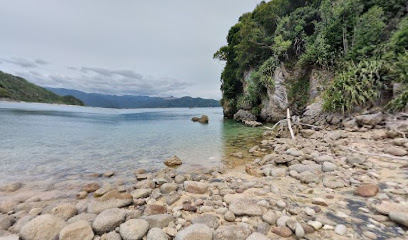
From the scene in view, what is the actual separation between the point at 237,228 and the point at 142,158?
23.8 ft

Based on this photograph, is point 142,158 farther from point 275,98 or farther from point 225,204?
point 275,98

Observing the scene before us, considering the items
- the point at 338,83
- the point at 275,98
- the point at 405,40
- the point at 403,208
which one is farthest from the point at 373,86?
the point at 403,208

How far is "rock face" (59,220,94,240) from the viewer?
106 inches

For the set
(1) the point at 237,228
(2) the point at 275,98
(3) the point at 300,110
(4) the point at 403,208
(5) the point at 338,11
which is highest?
(5) the point at 338,11

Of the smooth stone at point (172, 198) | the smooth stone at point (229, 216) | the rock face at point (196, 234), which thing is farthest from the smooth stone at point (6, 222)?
the smooth stone at point (229, 216)

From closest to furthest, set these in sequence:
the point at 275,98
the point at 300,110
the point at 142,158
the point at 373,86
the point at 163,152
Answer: the point at 142,158
the point at 163,152
the point at 373,86
the point at 300,110
the point at 275,98

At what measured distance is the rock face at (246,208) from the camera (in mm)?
3283

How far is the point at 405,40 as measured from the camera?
1040 cm

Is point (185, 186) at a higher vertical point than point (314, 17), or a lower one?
lower

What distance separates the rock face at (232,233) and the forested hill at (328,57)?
11863 mm

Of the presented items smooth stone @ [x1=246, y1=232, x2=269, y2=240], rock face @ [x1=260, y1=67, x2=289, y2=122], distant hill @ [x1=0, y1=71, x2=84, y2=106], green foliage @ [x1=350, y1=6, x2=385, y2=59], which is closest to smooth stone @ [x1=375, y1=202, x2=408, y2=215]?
smooth stone @ [x1=246, y1=232, x2=269, y2=240]

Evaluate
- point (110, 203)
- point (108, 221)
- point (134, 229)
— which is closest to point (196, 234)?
point (134, 229)

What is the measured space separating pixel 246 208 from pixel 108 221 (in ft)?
8.62

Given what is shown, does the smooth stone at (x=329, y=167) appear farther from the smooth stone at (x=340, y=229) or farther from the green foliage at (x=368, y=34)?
the green foliage at (x=368, y=34)
